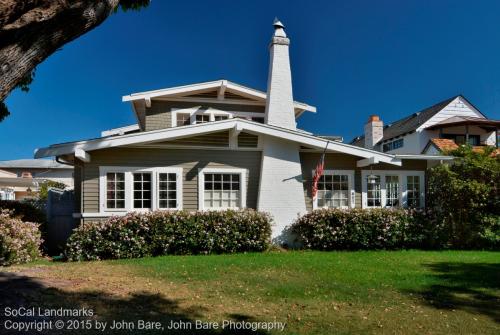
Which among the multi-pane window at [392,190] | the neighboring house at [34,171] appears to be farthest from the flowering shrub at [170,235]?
the neighboring house at [34,171]

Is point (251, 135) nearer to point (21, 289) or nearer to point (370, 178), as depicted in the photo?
point (370, 178)

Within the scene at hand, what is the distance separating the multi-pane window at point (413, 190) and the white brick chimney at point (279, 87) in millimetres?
4267

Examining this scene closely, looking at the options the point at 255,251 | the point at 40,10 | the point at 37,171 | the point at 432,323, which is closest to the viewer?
the point at 40,10

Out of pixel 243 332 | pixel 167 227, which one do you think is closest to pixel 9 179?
pixel 167 227

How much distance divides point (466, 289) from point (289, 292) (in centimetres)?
299

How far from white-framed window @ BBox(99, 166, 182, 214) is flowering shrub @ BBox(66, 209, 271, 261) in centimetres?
88

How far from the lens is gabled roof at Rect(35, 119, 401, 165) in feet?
35.2

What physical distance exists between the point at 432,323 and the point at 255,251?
6.84m

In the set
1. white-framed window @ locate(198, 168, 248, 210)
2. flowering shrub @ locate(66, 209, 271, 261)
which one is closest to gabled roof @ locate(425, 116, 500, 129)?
white-framed window @ locate(198, 168, 248, 210)

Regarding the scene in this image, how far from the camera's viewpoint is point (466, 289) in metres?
6.74

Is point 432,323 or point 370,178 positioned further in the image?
point 370,178

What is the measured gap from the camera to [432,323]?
5.00 metres

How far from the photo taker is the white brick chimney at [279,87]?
531 inches

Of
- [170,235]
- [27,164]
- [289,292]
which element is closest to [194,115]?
[170,235]
